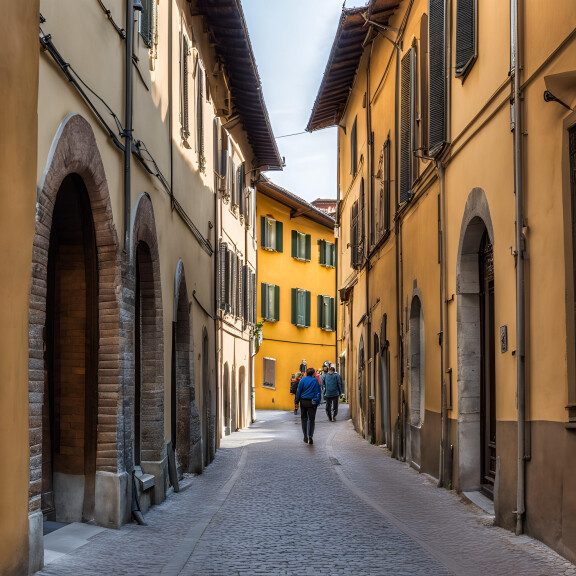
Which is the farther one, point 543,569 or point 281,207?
point 281,207

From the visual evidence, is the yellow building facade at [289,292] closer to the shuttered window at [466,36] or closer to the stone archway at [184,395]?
the stone archway at [184,395]

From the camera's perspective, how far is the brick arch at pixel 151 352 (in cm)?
1172

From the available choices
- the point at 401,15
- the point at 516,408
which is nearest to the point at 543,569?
the point at 516,408

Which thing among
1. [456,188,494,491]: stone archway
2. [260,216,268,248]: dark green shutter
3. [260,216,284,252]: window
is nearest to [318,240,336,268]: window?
[260,216,284,252]: window

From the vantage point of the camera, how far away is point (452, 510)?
10.8 m

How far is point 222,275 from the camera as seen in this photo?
73.5 ft

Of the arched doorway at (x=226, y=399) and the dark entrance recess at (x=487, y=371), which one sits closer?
the dark entrance recess at (x=487, y=371)

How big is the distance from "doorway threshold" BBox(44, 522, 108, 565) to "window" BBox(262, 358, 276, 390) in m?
32.1

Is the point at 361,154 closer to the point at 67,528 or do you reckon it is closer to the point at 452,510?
the point at 452,510

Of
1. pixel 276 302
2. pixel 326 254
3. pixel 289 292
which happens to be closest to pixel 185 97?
pixel 276 302

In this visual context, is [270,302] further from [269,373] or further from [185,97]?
[185,97]

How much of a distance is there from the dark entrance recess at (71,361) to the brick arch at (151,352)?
6.43ft

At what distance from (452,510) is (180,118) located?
713cm

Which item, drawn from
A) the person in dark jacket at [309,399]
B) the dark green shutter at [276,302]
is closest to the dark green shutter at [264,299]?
the dark green shutter at [276,302]
